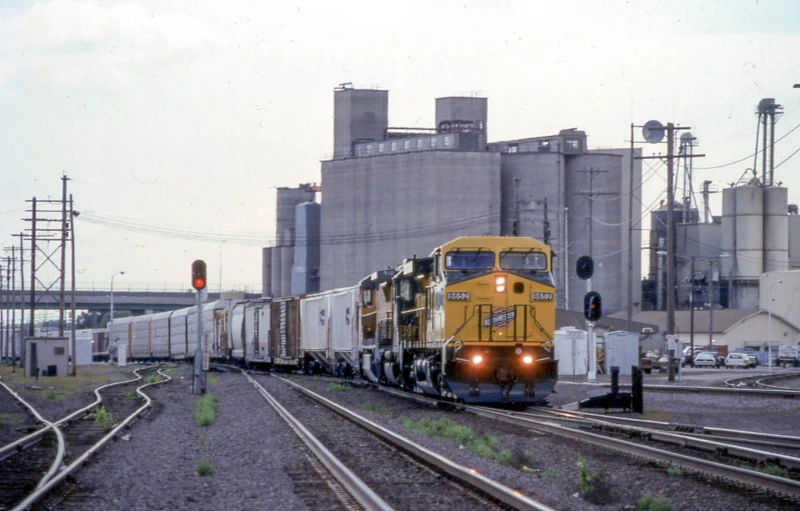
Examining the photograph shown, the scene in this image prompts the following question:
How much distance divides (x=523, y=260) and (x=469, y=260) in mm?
1093

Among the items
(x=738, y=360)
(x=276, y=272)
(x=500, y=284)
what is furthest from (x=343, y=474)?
(x=276, y=272)

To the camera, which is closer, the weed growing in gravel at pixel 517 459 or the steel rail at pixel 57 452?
the steel rail at pixel 57 452

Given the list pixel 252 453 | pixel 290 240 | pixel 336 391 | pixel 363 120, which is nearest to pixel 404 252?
pixel 363 120

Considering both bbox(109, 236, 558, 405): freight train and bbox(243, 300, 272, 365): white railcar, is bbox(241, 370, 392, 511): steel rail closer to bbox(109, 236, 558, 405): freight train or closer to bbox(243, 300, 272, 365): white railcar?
bbox(109, 236, 558, 405): freight train

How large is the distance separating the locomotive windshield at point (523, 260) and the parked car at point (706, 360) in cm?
4992

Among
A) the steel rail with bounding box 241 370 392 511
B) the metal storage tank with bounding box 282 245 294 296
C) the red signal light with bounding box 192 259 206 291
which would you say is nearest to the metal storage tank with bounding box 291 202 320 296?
the metal storage tank with bounding box 282 245 294 296

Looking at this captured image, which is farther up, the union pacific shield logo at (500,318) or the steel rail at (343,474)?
the union pacific shield logo at (500,318)

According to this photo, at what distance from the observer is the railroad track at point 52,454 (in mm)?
9594

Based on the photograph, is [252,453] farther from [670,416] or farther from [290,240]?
[290,240]

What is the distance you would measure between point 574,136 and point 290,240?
30.8m

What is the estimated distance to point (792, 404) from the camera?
2309cm

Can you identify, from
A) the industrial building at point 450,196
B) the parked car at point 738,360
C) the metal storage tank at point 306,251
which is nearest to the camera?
the parked car at point 738,360

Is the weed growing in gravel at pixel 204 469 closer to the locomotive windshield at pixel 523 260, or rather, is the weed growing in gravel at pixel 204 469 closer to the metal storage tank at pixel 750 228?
the locomotive windshield at pixel 523 260

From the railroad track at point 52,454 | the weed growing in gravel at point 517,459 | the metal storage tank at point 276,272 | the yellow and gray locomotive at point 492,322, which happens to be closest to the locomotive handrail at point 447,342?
the yellow and gray locomotive at point 492,322
